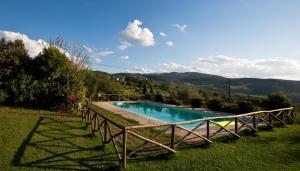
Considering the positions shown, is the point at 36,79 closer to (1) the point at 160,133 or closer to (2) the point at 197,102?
(1) the point at 160,133

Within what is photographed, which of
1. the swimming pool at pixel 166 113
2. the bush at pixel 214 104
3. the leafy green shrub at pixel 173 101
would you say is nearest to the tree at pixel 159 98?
the leafy green shrub at pixel 173 101

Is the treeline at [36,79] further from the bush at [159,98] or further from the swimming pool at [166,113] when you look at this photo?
the bush at [159,98]

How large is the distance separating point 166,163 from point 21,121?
8.59 meters

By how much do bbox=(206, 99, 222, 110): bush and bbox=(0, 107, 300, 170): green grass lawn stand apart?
1172 cm

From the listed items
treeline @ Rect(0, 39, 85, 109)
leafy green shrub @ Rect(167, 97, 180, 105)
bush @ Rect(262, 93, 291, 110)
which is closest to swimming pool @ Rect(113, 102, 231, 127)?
leafy green shrub @ Rect(167, 97, 180, 105)

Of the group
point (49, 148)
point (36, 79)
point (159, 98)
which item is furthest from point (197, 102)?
point (49, 148)

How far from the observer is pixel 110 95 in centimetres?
3025

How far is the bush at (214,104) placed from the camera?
22256mm

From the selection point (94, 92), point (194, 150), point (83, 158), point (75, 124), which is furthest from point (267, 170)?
point (94, 92)

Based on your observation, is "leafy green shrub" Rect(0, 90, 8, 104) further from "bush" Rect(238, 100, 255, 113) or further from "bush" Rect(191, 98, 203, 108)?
"bush" Rect(238, 100, 255, 113)

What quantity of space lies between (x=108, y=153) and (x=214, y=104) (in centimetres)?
1718

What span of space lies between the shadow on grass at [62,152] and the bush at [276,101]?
14492mm

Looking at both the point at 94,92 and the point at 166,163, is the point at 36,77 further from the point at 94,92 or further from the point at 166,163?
the point at 166,163

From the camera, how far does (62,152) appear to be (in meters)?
7.54
